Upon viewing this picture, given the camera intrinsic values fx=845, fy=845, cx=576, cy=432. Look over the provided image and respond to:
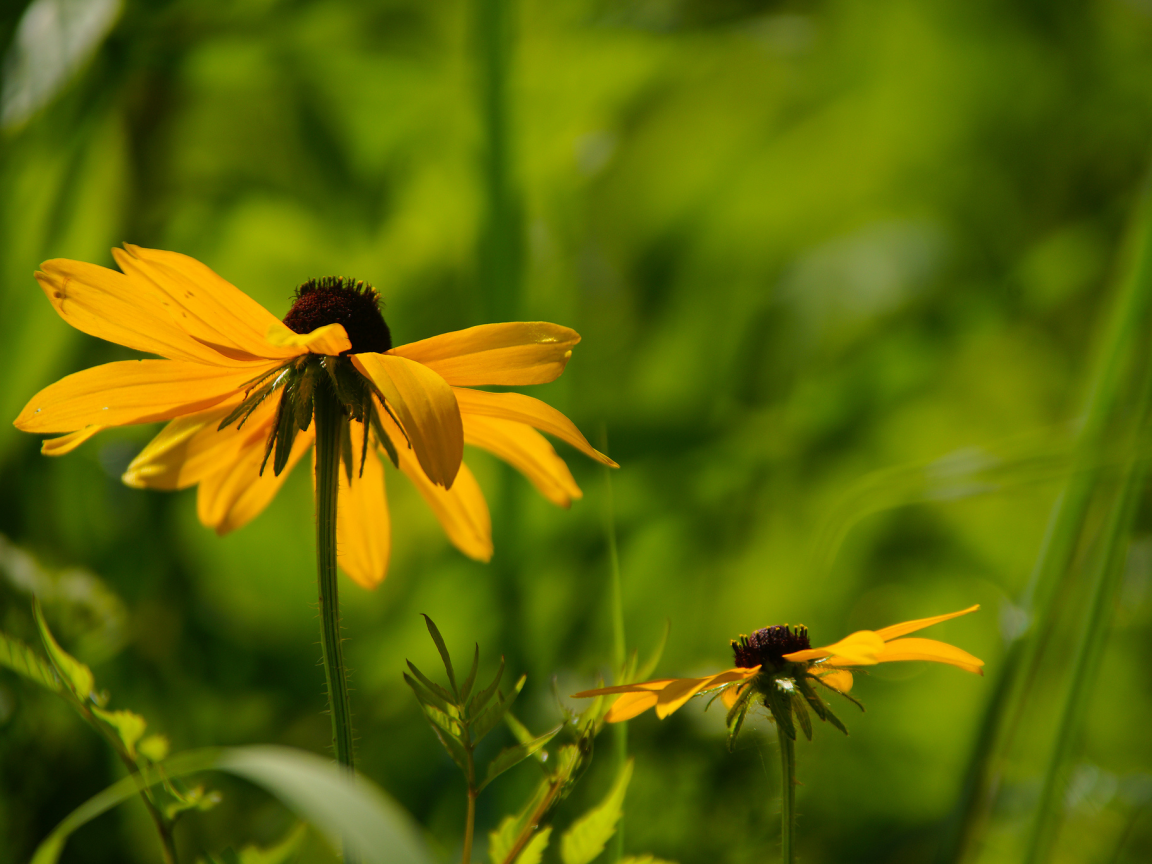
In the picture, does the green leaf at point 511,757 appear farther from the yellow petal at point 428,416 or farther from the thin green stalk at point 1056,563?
the thin green stalk at point 1056,563

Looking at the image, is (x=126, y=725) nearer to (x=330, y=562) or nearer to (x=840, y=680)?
(x=330, y=562)

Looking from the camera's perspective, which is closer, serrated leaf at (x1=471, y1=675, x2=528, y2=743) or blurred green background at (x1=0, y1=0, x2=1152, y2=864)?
serrated leaf at (x1=471, y1=675, x2=528, y2=743)

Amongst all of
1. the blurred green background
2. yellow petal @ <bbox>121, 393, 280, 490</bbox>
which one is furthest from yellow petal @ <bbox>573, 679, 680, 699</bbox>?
the blurred green background

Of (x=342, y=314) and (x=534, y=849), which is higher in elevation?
(x=342, y=314)

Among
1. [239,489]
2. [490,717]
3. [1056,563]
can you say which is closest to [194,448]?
[239,489]

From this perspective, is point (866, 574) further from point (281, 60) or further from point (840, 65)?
point (281, 60)

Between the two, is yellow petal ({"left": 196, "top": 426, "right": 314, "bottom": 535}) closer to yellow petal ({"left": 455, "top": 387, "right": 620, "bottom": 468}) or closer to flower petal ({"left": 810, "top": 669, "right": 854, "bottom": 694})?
yellow petal ({"left": 455, "top": 387, "right": 620, "bottom": 468})
